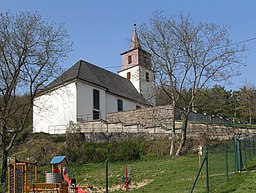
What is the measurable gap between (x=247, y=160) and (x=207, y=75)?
11.9 m

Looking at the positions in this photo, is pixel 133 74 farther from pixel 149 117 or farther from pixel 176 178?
pixel 176 178

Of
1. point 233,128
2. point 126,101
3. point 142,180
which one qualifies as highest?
point 126,101

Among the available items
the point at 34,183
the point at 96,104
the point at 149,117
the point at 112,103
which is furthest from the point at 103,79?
the point at 34,183

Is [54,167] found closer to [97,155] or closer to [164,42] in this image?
[97,155]

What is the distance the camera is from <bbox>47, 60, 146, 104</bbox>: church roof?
47.2 metres

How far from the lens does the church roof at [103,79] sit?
155 feet

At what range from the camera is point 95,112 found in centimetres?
4728

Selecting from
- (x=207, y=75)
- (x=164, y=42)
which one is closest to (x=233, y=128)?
(x=207, y=75)

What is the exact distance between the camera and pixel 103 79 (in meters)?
52.7

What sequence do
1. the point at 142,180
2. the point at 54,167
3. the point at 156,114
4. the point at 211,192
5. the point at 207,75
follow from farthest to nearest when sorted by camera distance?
1. the point at 156,114
2. the point at 207,75
3. the point at 142,180
4. the point at 54,167
5. the point at 211,192

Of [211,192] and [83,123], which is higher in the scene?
[83,123]

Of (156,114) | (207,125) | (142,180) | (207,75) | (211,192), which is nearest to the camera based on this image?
(211,192)

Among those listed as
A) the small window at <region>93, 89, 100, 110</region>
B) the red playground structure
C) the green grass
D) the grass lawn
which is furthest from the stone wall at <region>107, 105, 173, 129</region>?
the red playground structure

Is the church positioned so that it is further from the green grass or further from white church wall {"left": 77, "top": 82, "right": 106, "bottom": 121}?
the green grass
